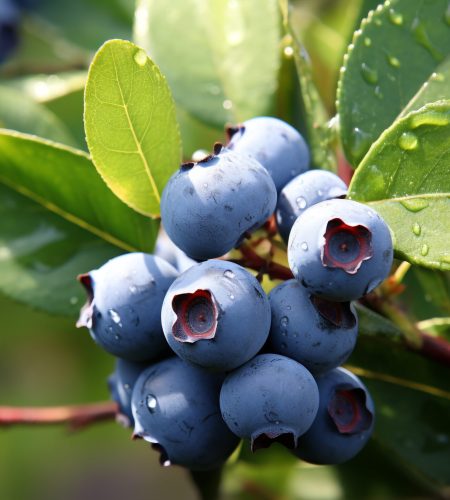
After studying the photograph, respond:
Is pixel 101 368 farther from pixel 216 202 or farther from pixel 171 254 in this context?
pixel 216 202

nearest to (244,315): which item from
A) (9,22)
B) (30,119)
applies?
(30,119)

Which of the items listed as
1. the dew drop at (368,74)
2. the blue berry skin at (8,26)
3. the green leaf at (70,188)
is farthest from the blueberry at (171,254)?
the blue berry skin at (8,26)

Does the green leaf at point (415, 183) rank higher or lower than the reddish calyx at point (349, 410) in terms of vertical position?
higher

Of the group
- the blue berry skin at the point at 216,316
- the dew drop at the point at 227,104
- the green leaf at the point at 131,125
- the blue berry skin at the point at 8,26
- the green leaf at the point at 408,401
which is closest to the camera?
the blue berry skin at the point at 216,316

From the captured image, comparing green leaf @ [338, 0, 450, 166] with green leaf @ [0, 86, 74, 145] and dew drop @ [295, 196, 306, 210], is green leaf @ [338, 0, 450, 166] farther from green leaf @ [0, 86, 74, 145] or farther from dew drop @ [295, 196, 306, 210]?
green leaf @ [0, 86, 74, 145]

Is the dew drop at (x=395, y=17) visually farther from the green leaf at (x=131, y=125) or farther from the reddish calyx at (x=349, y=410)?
the reddish calyx at (x=349, y=410)

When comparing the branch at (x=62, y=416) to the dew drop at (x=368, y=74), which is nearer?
the dew drop at (x=368, y=74)
